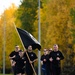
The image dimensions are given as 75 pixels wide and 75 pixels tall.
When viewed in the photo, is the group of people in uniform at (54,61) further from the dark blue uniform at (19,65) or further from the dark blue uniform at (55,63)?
the dark blue uniform at (19,65)

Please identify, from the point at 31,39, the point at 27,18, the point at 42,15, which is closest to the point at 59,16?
the point at 42,15

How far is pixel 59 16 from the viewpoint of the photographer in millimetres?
56531

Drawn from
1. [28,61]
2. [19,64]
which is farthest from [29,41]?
[19,64]

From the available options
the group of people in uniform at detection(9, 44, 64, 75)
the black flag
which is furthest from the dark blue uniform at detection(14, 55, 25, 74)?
the black flag

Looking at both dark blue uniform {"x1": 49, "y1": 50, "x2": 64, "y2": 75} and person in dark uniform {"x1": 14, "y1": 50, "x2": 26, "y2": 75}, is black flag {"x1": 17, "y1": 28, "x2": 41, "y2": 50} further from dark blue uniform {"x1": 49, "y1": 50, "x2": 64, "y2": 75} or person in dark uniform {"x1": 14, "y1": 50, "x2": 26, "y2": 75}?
dark blue uniform {"x1": 49, "y1": 50, "x2": 64, "y2": 75}

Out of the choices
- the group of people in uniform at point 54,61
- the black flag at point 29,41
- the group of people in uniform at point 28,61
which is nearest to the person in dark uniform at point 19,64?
the group of people in uniform at point 28,61

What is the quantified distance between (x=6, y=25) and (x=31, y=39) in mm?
65849

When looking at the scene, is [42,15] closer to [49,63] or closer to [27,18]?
[27,18]

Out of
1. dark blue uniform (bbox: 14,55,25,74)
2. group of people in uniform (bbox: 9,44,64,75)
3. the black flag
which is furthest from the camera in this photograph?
dark blue uniform (bbox: 14,55,25,74)

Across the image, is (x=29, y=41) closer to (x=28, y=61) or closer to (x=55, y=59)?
(x=28, y=61)

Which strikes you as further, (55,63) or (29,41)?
(55,63)

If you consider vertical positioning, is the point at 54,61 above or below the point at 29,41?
below

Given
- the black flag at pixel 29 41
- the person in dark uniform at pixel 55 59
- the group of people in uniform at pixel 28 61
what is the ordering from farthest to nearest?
the person in dark uniform at pixel 55 59, the group of people in uniform at pixel 28 61, the black flag at pixel 29 41

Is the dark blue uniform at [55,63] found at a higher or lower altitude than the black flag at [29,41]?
lower
